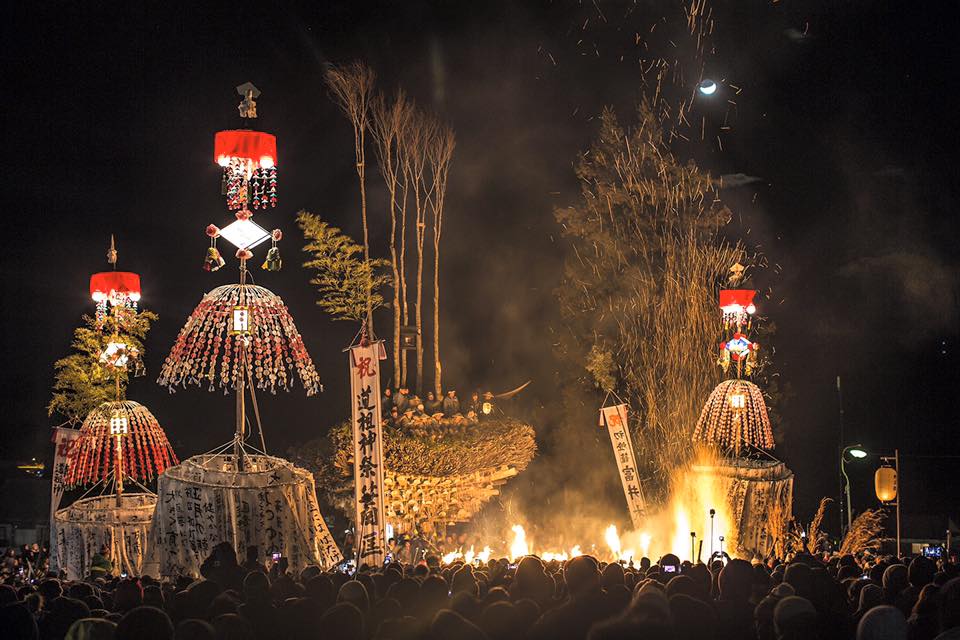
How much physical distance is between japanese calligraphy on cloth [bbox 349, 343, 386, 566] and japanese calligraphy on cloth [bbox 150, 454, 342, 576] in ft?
7.26

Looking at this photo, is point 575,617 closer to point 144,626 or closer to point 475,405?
point 144,626

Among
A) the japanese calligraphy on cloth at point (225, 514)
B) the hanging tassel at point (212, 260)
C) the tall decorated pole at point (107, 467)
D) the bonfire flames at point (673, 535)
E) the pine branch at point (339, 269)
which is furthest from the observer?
the pine branch at point (339, 269)

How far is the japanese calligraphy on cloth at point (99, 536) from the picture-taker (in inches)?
579

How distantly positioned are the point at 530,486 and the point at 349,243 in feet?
20.2

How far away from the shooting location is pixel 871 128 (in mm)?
18531

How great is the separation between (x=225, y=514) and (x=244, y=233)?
276 centimetres

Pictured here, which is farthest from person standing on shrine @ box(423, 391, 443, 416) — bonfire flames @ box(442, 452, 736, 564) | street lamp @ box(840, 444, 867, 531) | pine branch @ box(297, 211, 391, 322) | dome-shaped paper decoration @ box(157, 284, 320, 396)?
dome-shaped paper decoration @ box(157, 284, 320, 396)

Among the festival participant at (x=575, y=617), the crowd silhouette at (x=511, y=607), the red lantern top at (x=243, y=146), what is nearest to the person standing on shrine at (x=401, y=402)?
the red lantern top at (x=243, y=146)

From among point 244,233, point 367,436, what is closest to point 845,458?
point 367,436

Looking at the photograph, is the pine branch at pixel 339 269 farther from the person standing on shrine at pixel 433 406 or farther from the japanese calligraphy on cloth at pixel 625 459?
the japanese calligraphy on cloth at pixel 625 459

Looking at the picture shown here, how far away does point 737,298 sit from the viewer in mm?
16156

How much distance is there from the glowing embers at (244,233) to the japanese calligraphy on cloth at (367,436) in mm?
2642

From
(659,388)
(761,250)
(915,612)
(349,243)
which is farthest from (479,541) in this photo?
(915,612)

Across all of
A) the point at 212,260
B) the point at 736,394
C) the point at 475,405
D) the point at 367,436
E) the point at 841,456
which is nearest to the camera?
the point at 212,260
